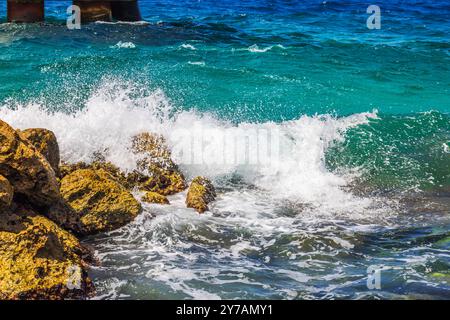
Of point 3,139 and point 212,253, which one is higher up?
point 3,139

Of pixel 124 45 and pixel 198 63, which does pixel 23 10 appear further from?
pixel 198 63

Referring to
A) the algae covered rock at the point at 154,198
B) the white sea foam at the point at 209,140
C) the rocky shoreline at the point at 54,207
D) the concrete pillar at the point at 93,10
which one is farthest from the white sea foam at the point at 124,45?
the algae covered rock at the point at 154,198

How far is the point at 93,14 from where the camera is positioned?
76.4ft

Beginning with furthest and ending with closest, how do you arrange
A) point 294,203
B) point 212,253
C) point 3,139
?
point 294,203 → point 212,253 → point 3,139

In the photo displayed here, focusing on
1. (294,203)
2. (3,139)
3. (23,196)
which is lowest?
(294,203)

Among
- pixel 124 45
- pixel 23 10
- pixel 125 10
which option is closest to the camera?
pixel 124 45

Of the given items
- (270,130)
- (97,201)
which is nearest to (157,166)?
(97,201)

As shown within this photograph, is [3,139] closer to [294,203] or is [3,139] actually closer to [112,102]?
[294,203]

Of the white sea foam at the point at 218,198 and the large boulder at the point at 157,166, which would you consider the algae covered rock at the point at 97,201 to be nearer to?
the white sea foam at the point at 218,198

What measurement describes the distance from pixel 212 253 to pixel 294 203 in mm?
2181

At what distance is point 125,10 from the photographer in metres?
24.1

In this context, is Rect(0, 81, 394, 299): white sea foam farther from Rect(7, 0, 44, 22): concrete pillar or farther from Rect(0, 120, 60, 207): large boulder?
Rect(7, 0, 44, 22): concrete pillar

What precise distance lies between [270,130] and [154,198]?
4229 millimetres
